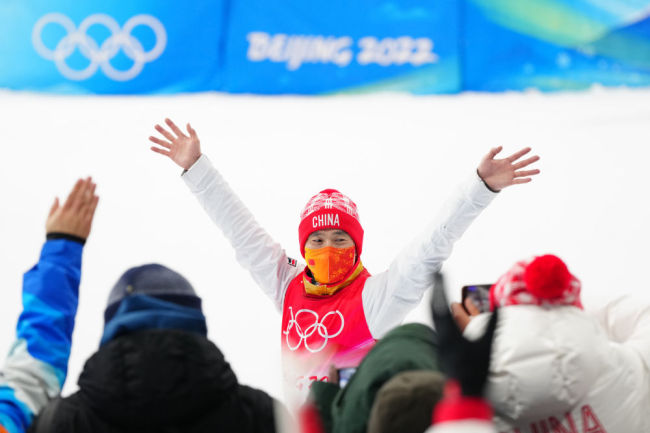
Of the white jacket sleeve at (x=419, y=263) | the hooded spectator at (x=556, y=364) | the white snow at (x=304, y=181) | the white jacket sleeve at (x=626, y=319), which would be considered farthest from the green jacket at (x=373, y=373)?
the white snow at (x=304, y=181)

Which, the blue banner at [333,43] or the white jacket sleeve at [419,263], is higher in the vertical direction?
the blue banner at [333,43]

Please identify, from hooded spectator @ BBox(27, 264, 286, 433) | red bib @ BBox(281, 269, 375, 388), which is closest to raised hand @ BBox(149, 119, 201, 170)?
red bib @ BBox(281, 269, 375, 388)

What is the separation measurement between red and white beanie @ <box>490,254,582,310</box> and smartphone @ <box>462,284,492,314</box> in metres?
0.23

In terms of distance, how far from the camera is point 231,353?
121 inches

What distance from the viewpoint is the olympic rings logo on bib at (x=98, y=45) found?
172 inches

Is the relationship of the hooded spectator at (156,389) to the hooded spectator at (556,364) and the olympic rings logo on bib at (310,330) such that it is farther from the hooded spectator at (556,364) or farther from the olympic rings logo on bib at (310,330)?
the olympic rings logo on bib at (310,330)

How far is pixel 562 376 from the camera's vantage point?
1.10 metres

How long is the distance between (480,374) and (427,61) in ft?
12.3

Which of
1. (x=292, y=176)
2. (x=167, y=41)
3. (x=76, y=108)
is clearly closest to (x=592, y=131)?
(x=292, y=176)

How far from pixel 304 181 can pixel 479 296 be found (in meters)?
2.54

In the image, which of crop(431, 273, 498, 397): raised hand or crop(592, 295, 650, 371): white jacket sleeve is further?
crop(592, 295, 650, 371): white jacket sleeve

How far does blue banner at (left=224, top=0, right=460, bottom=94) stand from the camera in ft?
14.5

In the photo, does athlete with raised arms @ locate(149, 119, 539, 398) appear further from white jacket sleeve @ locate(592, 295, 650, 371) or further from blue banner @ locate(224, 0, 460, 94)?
blue banner @ locate(224, 0, 460, 94)

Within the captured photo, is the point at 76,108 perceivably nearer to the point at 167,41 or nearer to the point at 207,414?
the point at 167,41
